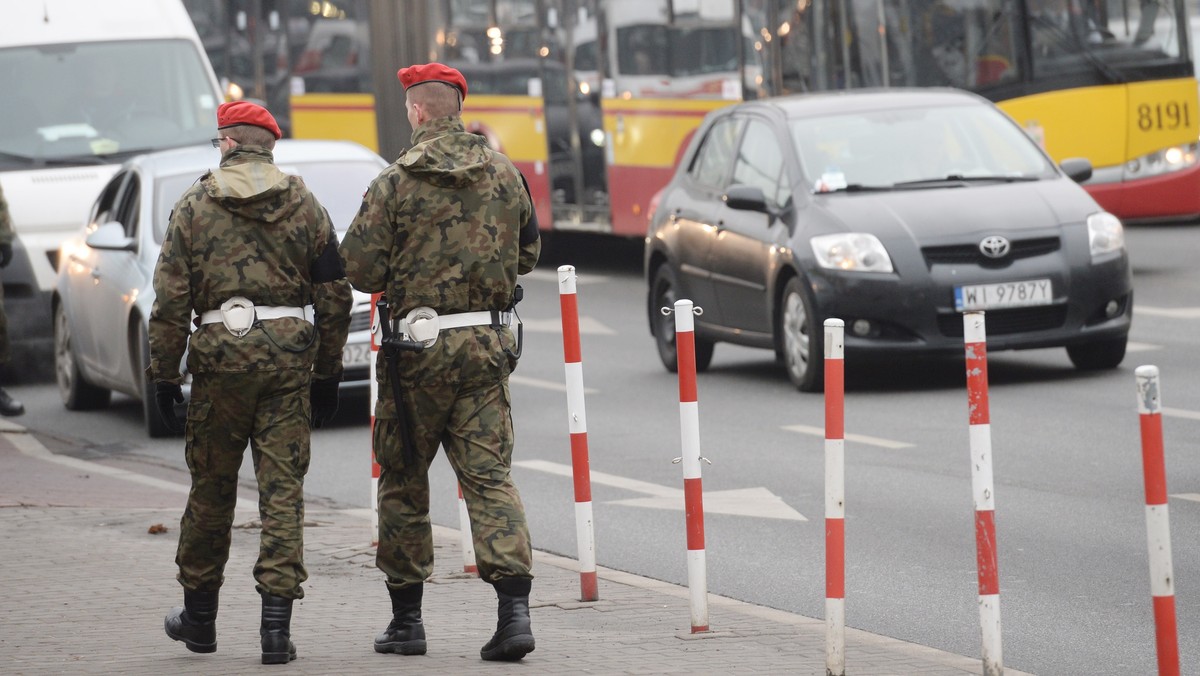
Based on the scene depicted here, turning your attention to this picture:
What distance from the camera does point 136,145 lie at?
18.2m

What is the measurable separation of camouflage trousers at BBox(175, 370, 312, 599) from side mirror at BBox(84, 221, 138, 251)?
6.58m

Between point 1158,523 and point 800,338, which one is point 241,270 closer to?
point 1158,523

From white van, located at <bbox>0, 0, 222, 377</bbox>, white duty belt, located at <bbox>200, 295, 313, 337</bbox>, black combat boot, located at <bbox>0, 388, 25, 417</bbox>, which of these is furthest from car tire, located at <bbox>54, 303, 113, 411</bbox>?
white duty belt, located at <bbox>200, 295, 313, 337</bbox>

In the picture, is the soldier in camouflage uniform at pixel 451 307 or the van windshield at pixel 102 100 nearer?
the soldier in camouflage uniform at pixel 451 307

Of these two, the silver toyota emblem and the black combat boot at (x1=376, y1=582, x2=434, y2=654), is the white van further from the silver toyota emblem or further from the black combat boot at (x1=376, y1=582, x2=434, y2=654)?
the black combat boot at (x1=376, y1=582, x2=434, y2=654)

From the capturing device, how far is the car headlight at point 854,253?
1320 centimetres

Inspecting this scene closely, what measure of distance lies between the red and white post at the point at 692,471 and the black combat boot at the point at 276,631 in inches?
49.0

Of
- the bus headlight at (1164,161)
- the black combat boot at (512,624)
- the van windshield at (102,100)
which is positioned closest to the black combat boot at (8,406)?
the van windshield at (102,100)

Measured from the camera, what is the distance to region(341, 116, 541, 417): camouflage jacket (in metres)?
6.74

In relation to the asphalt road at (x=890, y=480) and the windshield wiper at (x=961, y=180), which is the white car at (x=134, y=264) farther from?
the windshield wiper at (x=961, y=180)

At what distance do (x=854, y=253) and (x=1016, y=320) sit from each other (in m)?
1.00

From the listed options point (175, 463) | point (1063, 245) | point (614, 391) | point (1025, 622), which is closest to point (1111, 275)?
point (1063, 245)

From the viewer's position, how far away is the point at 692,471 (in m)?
7.17

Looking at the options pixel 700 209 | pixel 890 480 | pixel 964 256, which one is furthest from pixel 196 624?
pixel 700 209
